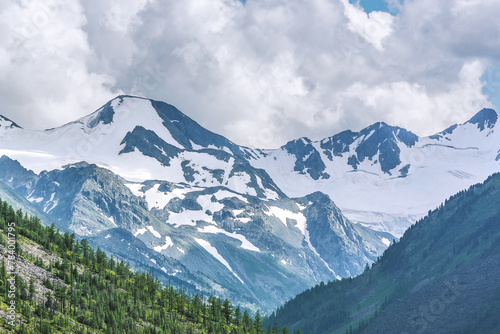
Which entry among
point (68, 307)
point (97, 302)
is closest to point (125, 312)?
point (97, 302)

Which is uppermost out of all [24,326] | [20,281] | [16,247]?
[16,247]

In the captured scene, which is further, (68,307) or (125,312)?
(125,312)

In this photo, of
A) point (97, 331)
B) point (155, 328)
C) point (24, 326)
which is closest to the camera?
point (24, 326)

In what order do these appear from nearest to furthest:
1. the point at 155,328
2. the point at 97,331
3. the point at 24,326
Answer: the point at 24,326, the point at 97,331, the point at 155,328

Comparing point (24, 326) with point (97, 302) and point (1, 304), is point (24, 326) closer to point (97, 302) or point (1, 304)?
point (1, 304)

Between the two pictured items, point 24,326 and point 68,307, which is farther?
point 68,307

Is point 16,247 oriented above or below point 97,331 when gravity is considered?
above

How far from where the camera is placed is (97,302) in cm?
19362

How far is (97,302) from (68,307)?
1350cm

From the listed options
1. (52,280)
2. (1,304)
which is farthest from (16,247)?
(1,304)

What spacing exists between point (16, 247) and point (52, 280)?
14.0 m

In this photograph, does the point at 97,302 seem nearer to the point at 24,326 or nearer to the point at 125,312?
the point at 125,312

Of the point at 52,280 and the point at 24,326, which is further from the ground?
the point at 52,280

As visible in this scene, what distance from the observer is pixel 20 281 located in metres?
178
